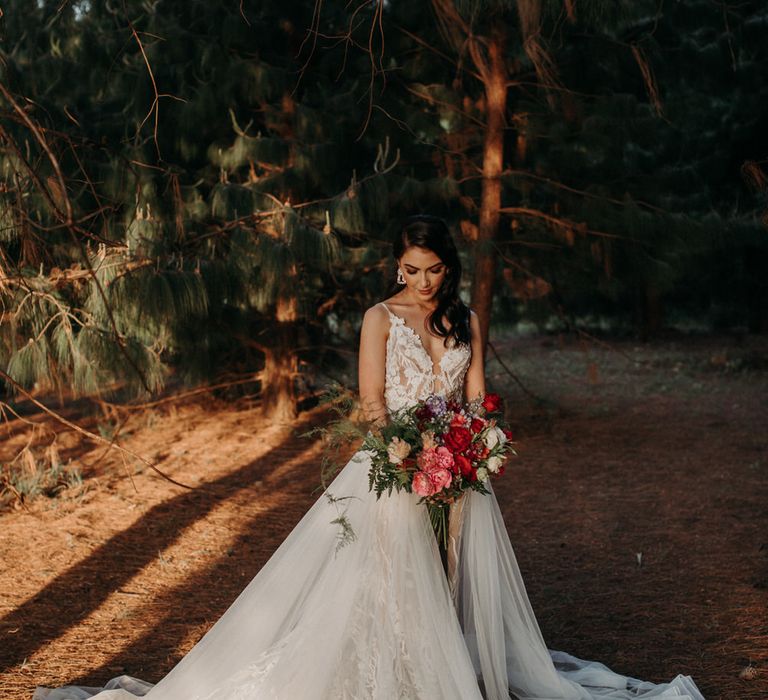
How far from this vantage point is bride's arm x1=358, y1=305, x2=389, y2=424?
3334 millimetres

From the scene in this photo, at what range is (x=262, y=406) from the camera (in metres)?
9.62

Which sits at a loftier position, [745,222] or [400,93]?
[400,93]

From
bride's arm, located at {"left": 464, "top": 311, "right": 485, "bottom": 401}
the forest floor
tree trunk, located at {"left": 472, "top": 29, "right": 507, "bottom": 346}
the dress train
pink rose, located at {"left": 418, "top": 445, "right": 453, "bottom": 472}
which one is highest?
tree trunk, located at {"left": 472, "top": 29, "right": 507, "bottom": 346}

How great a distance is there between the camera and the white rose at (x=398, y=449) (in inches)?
114

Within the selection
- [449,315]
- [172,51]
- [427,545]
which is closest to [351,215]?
[172,51]

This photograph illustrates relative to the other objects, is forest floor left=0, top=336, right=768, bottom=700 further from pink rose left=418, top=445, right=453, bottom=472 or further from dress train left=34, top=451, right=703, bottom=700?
pink rose left=418, top=445, right=453, bottom=472

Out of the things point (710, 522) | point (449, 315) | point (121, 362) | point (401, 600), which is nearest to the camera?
point (401, 600)

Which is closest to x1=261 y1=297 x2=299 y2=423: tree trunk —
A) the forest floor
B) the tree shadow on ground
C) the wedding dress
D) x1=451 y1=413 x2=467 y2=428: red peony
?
the forest floor

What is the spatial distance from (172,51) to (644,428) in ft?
20.9

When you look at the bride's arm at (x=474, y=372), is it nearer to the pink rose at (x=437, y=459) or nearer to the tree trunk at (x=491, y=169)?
the pink rose at (x=437, y=459)

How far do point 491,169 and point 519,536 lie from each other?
3428mm

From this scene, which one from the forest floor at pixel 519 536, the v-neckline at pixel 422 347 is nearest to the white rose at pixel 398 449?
the v-neckline at pixel 422 347

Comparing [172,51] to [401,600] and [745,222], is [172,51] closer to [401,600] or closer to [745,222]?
[745,222]

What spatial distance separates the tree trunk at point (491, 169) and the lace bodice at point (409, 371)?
4.05 meters
